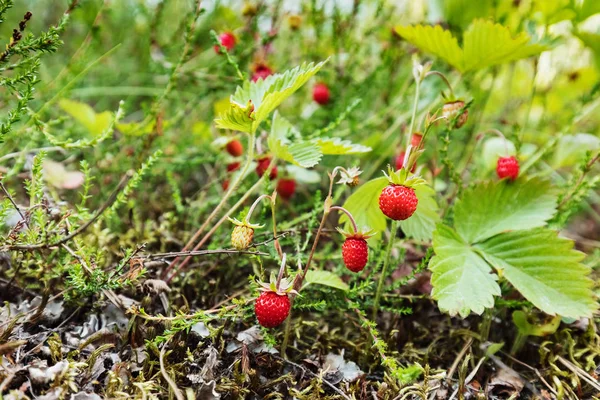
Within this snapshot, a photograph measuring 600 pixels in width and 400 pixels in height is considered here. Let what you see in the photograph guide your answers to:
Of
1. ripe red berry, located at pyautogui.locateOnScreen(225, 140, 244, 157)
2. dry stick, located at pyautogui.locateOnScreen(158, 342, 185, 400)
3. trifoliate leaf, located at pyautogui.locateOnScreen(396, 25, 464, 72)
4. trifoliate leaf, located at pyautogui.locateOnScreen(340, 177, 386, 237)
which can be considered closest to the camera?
dry stick, located at pyautogui.locateOnScreen(158, 342, 185, 400)

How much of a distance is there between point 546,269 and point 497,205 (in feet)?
0.62

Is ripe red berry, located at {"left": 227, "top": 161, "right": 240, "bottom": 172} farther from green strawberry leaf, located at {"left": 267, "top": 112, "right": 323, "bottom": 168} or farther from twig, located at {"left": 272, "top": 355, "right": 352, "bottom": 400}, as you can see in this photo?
twig, located at {"left": 272, "top": 355, "right": 352, "bottom": 400}

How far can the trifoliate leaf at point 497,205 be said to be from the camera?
42.9 inches

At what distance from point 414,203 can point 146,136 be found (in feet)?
2.76

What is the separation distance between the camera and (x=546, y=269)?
1.00m

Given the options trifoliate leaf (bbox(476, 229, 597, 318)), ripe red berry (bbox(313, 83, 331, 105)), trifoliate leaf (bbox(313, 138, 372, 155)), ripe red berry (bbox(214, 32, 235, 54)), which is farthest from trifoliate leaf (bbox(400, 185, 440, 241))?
ripe red berry (bbox(214, 32, 235, 54))

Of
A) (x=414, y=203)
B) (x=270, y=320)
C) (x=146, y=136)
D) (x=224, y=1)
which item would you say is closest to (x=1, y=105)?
(x=146, y=136)

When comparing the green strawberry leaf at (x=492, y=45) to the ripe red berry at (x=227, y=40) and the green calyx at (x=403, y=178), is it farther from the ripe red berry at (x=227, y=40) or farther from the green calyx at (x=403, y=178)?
the ripe red berry at (x=227, y=40)

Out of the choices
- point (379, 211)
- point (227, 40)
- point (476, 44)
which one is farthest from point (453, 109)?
point (227, 40)

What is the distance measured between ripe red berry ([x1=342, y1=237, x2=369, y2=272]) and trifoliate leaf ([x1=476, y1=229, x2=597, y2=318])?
13.1 inches

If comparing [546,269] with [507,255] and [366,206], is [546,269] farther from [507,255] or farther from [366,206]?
[366,206]

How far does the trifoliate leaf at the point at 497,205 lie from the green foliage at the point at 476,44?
1.06 feet

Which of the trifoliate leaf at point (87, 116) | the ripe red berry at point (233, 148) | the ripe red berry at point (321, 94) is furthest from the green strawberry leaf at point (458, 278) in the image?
the trifoliate leaf at point (87, 116)

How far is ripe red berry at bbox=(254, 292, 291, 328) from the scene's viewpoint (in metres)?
0.82
